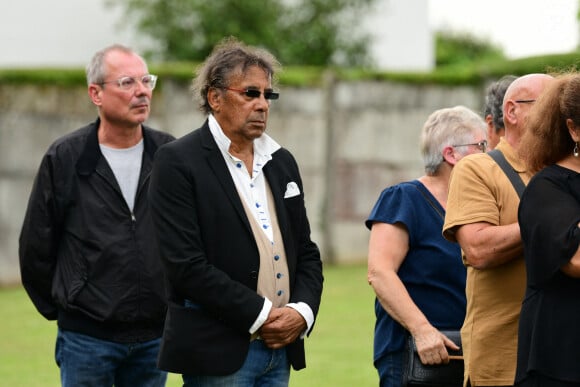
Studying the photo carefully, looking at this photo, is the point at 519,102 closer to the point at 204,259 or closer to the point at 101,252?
the point at 204,259

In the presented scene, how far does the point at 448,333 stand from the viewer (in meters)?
5.52

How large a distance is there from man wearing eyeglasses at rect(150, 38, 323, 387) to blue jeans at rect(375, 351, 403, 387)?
61 centimetres

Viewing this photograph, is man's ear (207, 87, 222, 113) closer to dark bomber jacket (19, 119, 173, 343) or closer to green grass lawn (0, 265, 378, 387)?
dark bomber jacket (19, 119, 173, 343)

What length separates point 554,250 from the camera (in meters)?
4.25

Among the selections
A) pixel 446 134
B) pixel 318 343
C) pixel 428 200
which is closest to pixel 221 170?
pixel 428 200

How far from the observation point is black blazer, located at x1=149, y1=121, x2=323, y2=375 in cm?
491

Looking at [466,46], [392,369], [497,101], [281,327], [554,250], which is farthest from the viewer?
[466,46]

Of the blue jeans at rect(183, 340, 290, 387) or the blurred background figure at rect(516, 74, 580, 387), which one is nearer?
the blurred background figure at rect(516, 74, 580, 387)

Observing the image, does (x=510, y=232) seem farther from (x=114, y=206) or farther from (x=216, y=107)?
(x=114, y=206)

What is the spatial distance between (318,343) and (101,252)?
5.66 metres

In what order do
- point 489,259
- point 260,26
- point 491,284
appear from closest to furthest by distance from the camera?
1. point 489,259
2. point 491,284
3. point 260,26

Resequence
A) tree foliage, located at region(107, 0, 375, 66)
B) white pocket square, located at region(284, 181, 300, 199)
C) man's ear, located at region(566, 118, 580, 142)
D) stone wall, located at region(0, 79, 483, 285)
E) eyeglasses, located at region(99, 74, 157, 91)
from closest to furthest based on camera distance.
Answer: man's ear, located at region(566, 118, 580, 142) → white pocket square, located at region(284, 181, 300, 199) → eyeglasses, located at region(99, 74, 157, 91) → stone wall, located at region(0, 79, 483, 285) → tree foliage, located at region(107, 0, 375, 66)

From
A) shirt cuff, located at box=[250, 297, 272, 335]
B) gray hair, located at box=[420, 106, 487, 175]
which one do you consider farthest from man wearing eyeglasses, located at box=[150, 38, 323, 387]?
gray hair, located at box=[420, 106, 487, 175]

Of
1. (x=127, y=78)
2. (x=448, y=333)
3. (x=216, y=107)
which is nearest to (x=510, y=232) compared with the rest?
(x=448, y=333)
